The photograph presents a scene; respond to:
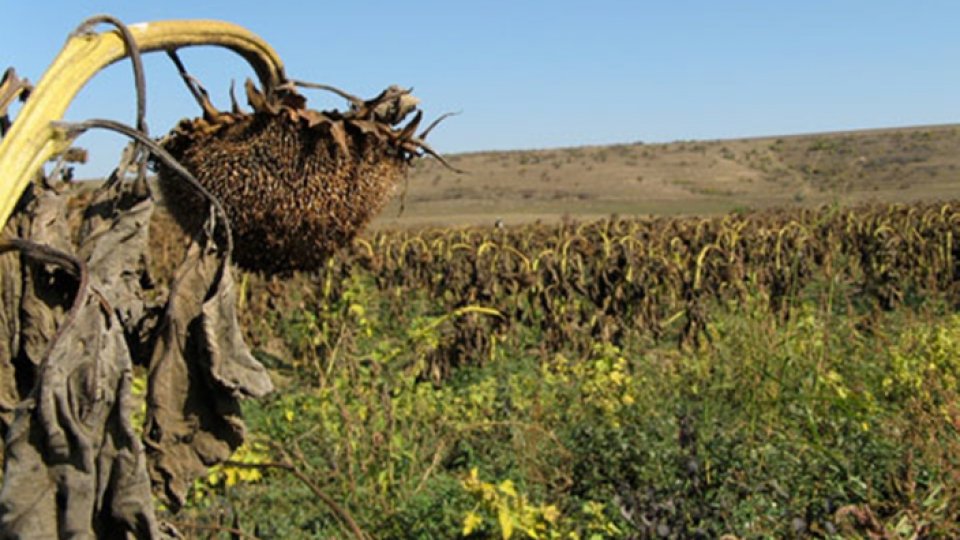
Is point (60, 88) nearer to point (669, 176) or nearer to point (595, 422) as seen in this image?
point (595, 422)

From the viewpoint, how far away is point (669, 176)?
6462cm

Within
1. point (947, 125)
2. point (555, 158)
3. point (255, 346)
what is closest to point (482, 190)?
point (555, 158)

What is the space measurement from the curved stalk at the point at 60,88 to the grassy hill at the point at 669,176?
46.0 meters

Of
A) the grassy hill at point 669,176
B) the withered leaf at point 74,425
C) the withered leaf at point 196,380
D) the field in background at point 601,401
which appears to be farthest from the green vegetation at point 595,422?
the grassy hill at point 669,176

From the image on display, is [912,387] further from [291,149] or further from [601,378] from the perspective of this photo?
[291,149]

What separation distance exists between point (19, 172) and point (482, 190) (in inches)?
2400

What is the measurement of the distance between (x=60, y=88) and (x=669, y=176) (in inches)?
2553

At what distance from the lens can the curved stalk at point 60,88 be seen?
3.67ft

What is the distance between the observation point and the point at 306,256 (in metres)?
1.64

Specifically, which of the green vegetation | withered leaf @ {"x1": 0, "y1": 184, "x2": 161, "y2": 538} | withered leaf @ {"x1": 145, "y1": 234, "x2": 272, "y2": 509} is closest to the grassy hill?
the green vegetation

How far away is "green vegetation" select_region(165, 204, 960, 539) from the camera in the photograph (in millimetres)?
4488

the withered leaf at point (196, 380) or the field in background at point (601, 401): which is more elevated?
the withered leaf at point (196, 380)

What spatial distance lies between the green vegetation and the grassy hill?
36942 millimetres

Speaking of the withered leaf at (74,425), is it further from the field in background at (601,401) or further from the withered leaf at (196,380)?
the field in background at (601,401)
